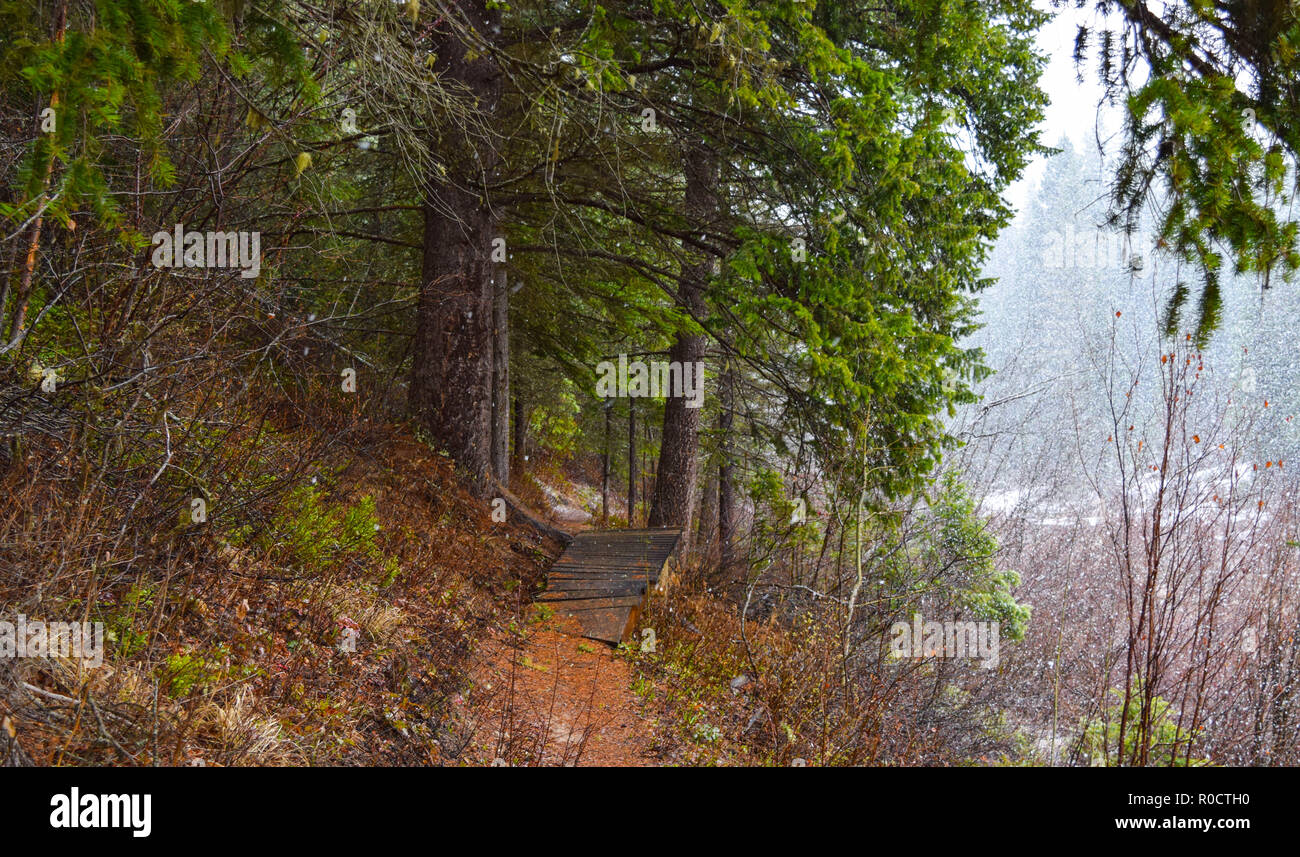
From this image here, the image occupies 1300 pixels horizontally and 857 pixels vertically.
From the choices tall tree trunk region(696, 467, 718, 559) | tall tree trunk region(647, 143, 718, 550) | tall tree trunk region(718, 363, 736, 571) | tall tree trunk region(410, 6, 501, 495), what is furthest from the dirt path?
tall tree trunk region(647, 143, 718, 550)

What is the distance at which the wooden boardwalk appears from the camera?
7410mm

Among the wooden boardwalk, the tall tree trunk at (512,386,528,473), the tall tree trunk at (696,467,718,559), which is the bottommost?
the wooden boardwalk

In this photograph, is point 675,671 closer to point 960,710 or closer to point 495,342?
point 960,710

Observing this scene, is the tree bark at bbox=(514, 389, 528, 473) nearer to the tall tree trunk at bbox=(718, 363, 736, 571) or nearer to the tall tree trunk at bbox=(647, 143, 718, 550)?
the tall tree trunk at bbox=(718, 363, 736, 571)

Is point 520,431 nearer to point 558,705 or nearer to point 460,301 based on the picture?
point 460,301

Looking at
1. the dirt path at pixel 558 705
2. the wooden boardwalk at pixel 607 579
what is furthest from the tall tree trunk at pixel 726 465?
the dirt path at pixel 558 705

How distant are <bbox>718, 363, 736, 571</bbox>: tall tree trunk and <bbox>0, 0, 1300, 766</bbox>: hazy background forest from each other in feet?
0.70

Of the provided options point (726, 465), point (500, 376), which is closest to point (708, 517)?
point (726, 465)

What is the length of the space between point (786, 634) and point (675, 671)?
61.6 inches

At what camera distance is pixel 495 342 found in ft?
35.9

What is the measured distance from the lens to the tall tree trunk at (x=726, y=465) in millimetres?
10961

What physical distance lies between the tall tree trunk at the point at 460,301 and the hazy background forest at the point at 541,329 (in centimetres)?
5
